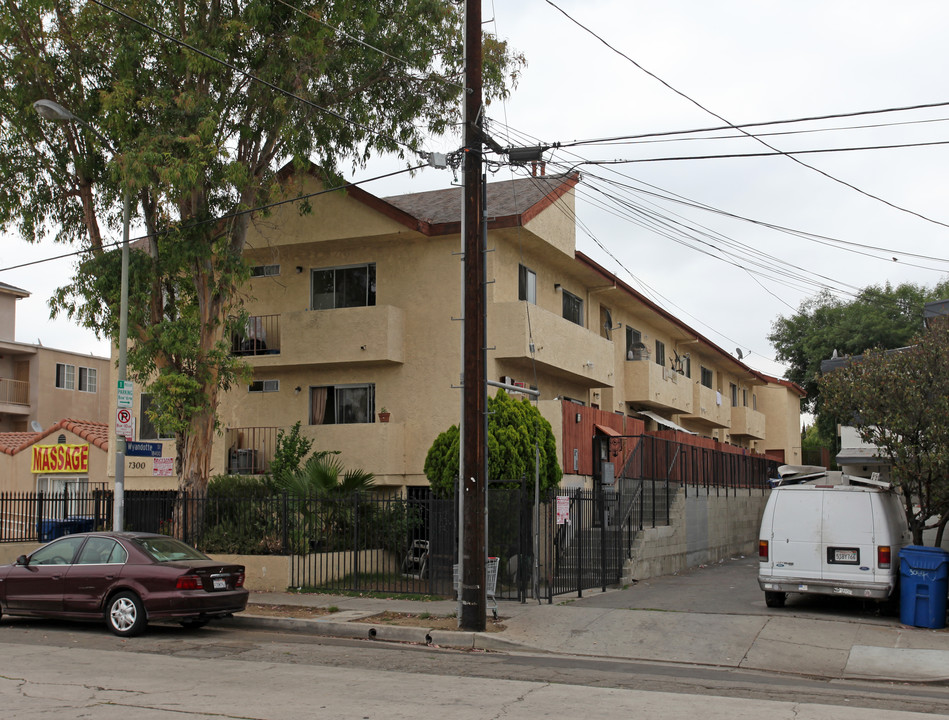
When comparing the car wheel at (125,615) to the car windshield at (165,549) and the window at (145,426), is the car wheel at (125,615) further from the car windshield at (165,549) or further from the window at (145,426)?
the window at (145,426)

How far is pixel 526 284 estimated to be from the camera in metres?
23.3

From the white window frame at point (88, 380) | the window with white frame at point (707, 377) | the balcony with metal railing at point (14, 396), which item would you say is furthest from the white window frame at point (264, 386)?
the white window frame at point (88, 380)

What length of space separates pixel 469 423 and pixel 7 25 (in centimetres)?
1198

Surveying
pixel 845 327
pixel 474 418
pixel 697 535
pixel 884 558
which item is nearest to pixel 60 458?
pixel 697 535

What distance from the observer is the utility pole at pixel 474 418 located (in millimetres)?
13430

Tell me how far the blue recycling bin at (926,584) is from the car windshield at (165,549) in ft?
34.3

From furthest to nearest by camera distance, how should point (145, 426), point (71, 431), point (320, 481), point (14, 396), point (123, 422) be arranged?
point (14, 396), point (71, 431), point (145, 426), point (320, 481), point (123, 422)

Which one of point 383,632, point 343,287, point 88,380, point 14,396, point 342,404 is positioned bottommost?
point 383,632

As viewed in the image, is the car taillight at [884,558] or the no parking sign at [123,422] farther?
the no parking sign at [123,422]

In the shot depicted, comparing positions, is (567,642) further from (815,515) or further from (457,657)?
(815,515)

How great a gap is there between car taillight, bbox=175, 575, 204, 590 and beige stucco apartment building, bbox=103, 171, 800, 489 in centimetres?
786

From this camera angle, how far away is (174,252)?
18.8 metres

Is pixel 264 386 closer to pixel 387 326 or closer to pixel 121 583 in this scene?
pixel 387 326

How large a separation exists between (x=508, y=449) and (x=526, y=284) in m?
6.21
